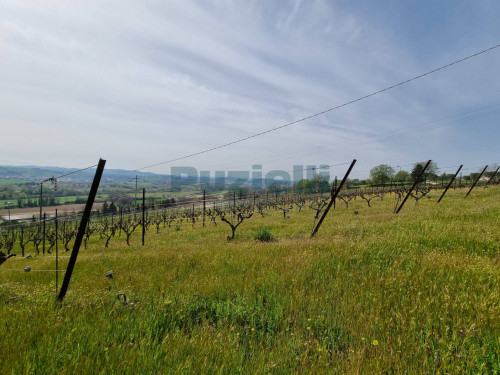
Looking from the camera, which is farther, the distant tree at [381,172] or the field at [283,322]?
the distant tree at [381,172]

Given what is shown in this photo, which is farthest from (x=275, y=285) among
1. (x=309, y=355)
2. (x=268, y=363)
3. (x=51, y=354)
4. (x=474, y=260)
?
(x=474, y=260)

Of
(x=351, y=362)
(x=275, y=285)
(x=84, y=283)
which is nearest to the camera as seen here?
(x=351, y=362)

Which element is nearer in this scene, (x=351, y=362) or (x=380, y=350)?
(x=351, y=362)

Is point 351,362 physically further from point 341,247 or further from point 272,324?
point 341,247

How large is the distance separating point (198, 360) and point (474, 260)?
6.01m

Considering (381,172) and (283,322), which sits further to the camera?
(381,172)

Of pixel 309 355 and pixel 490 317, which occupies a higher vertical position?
pixel 490 317

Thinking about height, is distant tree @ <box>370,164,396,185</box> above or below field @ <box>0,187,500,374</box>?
above

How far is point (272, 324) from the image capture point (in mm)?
3152

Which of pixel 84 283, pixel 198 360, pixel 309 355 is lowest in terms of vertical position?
pixel 84 283

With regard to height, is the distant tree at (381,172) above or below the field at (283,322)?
above

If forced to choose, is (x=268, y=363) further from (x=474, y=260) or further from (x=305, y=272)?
(x=474, y=260)

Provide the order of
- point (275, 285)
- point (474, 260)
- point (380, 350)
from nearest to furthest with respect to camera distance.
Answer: point (380, 350), point (275, 285), point (474, 260)

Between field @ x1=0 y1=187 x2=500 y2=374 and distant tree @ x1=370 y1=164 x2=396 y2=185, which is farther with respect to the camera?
distant tree @ x1=370 y1=164 x2=396 y2=185
